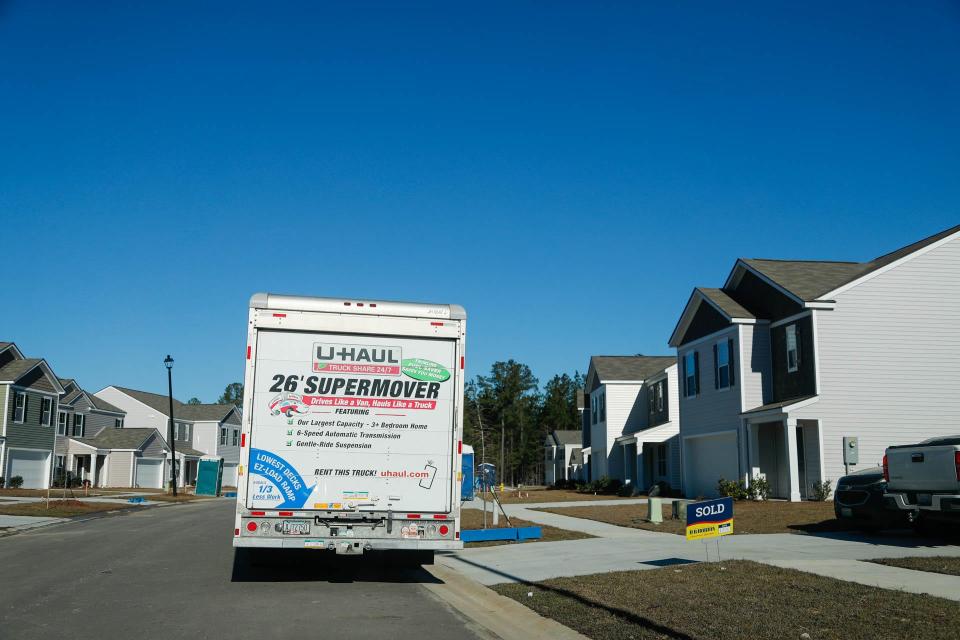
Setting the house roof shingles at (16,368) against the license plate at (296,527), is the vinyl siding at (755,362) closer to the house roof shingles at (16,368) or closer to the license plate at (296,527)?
the license plate at (296,527)

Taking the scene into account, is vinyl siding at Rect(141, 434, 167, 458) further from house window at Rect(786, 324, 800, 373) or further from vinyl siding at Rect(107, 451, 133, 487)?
house window at Rect(786, 324, 800, 373)

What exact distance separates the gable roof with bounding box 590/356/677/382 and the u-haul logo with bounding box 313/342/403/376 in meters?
34.5

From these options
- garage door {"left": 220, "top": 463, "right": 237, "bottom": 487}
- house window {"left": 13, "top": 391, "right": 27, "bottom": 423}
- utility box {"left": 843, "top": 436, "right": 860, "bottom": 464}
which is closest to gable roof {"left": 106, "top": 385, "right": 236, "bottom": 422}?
garage door {"left": 220, "top": 463, "right": 237, "bottom": 487}

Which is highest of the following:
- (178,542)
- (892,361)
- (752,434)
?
(892,361)

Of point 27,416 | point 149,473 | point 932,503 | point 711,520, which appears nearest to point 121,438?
point 149,473

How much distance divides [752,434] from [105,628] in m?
22.9

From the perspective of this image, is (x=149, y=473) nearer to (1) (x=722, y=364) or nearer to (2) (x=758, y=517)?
(1) (x=722, y=364)

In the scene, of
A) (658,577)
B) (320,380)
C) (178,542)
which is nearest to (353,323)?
(320,380)

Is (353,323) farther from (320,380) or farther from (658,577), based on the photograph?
(658,577)

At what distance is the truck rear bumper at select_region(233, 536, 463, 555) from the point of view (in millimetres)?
11000

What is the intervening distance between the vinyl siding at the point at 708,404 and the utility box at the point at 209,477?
115ft

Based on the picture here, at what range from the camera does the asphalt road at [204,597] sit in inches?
342

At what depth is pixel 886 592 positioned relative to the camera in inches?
362

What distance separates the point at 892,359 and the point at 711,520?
17234mm
